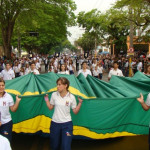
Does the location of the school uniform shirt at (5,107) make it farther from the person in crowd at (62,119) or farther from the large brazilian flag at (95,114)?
the large brazilian flag at (95,114)

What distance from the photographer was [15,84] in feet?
19.4

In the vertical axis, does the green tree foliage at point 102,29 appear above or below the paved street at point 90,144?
above

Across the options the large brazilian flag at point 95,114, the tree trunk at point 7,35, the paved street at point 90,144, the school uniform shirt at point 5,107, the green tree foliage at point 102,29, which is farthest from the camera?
the green tree foliage at point 102,29

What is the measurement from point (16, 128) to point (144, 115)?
2926 mm

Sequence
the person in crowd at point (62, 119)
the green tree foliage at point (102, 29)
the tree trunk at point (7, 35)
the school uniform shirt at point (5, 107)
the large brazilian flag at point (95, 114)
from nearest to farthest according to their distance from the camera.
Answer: the person in crowd at point (62, 119) → the school uniform shirt at point (5, 107) → the large brazilian flag at point (95, 114) → the tree trunk at point (7, 35) → the green tree foliage at point (102, 29)

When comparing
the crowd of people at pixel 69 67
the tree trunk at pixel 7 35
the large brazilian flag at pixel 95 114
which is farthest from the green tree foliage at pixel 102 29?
the large brazilian flag at pixel 95 114

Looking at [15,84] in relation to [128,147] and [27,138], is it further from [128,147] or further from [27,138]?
[128,147]

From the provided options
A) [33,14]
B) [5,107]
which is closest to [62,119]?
[5,107]

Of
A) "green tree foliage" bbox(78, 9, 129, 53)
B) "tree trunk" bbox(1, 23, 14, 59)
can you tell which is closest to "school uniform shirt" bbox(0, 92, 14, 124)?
"tree trunk" bbox(1, 23, 14, 59)

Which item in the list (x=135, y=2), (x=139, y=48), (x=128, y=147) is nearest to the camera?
(x=128, y=147)

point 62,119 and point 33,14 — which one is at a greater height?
point 33,14

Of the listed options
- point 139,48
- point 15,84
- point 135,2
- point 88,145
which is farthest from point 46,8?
point 139,48

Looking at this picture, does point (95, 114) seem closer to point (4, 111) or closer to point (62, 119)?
point (62, 119)

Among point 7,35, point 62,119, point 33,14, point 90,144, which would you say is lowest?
point 90,144
